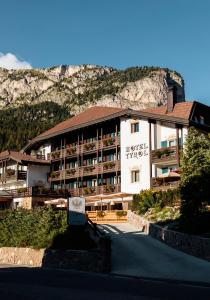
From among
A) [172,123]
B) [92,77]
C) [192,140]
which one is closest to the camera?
A: [192,140]

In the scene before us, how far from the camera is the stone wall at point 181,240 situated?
2157 centimetres

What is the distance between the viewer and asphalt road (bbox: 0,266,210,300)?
43.4ft

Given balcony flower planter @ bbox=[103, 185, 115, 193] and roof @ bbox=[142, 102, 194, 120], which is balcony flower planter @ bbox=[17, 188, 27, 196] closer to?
balcony flower planter @ bbox=[103, 185, 115, 193]

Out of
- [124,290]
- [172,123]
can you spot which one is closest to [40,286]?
[124,290]

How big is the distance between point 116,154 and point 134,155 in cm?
267

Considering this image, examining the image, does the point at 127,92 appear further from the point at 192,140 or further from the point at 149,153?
the point at 192,140

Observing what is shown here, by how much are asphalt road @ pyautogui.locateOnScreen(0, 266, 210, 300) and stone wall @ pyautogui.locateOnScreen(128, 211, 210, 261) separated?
4.84m

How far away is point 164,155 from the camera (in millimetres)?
46000

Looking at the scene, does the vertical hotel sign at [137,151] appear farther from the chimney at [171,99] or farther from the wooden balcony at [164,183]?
the chimney at [171,99]

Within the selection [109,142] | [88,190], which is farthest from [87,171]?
[109,142]

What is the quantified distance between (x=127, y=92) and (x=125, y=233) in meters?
143

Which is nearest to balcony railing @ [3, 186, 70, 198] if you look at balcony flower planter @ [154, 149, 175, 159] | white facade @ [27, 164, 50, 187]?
white facade @ [27, 164, 50, 187]

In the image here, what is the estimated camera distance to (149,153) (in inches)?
1881

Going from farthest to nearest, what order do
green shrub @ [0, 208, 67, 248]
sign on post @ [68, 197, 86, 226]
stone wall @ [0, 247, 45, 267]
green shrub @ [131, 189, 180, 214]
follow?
1. green shrub @ [131, 189, 180, 214]
2. green shrub @ [0, 208, 67, 248]
3. stone wall @ [0, 247, 45, 267]
4. sign on post @ [68, 197, 86, 226]
